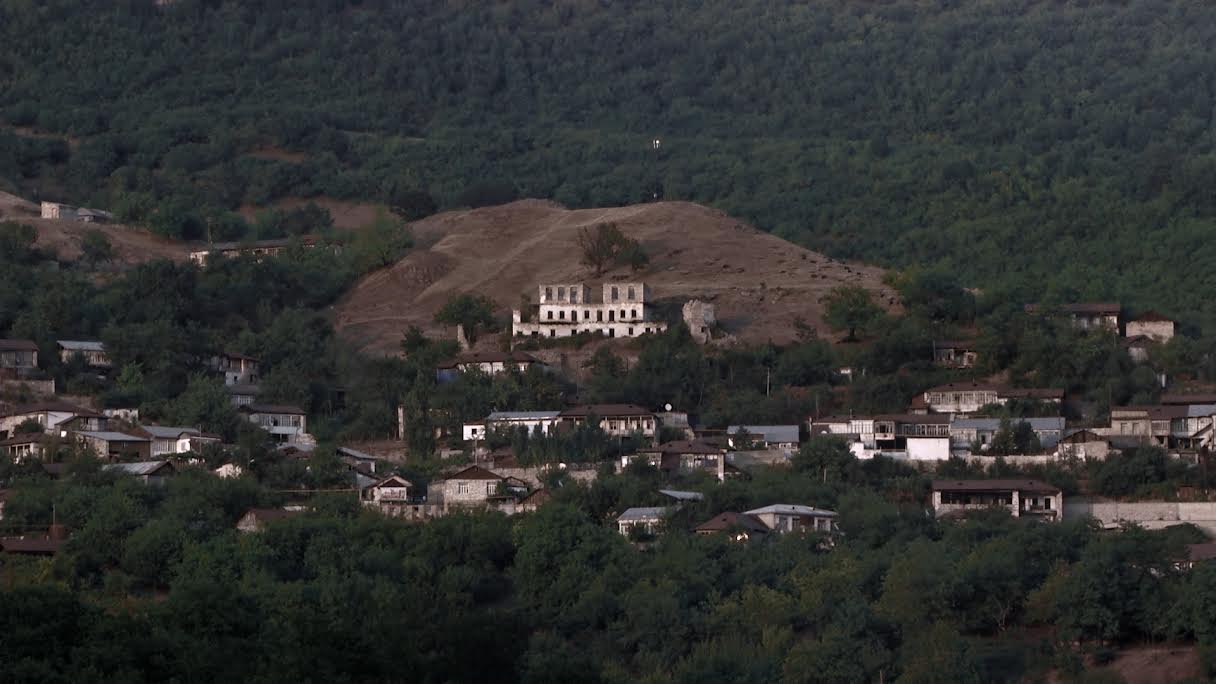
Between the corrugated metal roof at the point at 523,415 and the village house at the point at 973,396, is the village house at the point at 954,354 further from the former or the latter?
the corrugated metal roof at the point at 523,415

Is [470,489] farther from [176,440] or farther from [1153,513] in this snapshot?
[1153,513]

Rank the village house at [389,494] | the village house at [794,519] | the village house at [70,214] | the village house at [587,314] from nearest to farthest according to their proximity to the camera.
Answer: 1. the village house at [794,519]
2. the village house at [389,494]
3. the village house at [587,314]
4. the village house at [70,214]

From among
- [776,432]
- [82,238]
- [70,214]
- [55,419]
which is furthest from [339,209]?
[776,432]

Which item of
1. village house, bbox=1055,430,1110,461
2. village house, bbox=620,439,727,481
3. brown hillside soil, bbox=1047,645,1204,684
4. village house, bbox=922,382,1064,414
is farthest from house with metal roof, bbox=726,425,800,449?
brown hillside soil, bbox=1047,645,1204,684

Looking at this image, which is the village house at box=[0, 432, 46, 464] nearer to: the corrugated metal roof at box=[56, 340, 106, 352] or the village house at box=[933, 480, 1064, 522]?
the corrugated metal roof at box=[56, 340, 106, 352]

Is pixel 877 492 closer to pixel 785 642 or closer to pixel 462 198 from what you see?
pixel 785 642

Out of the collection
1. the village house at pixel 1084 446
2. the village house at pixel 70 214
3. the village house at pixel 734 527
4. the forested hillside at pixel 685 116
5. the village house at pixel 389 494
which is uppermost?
the forested hillside at pixel 685 116

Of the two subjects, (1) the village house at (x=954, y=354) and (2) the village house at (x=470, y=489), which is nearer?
(2) the village house at (x=470, y=489)

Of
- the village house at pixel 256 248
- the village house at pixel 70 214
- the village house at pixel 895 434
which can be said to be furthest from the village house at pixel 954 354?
the village house at pixel 70 214
